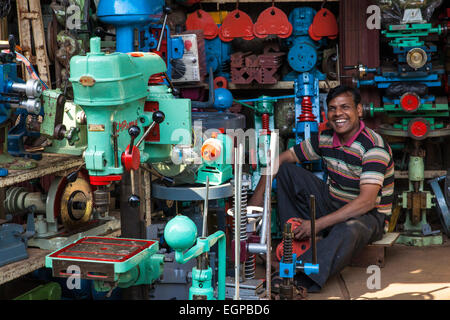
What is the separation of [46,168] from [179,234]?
102 centimetres

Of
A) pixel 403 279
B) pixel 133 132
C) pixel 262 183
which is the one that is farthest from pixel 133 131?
pixel 403 279

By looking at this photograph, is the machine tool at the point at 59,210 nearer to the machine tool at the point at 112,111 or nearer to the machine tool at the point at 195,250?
the machine tool at the point at 112,111

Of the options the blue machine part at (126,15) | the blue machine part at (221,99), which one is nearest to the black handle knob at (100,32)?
the blue machine part at (126,15)

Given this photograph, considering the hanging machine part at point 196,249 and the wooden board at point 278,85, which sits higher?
the wooden board at point 278,85

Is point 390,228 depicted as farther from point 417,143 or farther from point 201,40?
point 201,40

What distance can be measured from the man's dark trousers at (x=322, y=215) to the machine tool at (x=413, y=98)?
683mm

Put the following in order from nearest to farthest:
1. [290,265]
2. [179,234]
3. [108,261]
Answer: [179,234], [108,261], [290,265]

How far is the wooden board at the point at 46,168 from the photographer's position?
3076 millimetres

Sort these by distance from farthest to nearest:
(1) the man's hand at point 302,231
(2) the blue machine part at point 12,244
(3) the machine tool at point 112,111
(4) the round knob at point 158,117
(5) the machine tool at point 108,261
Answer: (1) the man's hand at point 302,231
(2) the blue machine part at point 12,244
(4) the round knob at point 158,117
(3) the machine tool at point 112,111
(5) the machine tool at point 108,261

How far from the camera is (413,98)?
4.77 meters

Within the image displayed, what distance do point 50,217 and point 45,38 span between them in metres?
1.45

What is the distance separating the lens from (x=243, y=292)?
3.25 metres

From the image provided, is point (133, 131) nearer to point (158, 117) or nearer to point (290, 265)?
point (158, 117)
